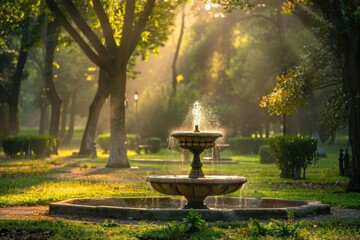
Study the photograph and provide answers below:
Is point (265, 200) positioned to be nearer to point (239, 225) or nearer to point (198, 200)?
point (198, 200)

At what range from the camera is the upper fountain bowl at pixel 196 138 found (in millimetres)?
16359

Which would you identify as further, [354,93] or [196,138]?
[354,93]

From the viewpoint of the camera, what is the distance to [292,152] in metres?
28.9

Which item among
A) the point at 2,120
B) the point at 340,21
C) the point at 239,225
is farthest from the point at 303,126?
the point at 239,225

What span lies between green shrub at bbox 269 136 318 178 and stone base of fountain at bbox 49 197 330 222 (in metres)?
10.3

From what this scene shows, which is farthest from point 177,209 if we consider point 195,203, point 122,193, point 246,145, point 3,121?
point 246,145

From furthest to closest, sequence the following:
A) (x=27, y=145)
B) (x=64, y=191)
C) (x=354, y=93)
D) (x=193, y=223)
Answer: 1. (x=27, y=145)
2. (x=354, y=93)
3. (x=64, y=191)
4. (x=193, y=223)

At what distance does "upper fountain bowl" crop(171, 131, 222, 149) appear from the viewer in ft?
53.7

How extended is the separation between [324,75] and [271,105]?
299 centimetres

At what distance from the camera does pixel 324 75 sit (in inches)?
1152

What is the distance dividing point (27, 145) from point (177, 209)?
31482 mm

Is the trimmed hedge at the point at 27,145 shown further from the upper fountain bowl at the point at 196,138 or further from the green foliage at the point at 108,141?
the upper fountain bowl at the point at 196,138

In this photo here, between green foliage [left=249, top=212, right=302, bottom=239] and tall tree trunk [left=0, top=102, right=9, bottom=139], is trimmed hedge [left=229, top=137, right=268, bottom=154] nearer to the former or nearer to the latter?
tall tree trunk [left=0, top=102, right=9, bottom=139]

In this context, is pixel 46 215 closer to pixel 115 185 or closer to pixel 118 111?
pixel 115 185
